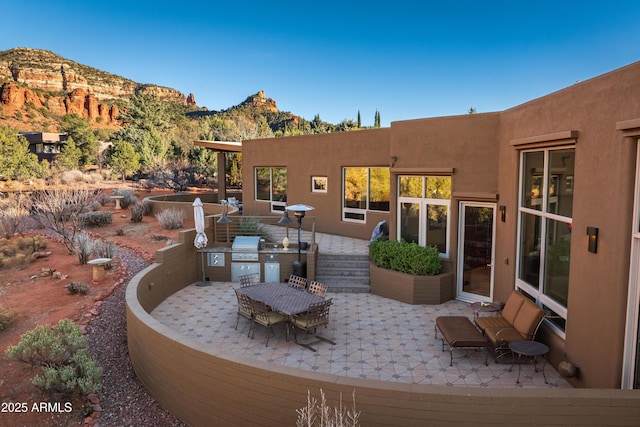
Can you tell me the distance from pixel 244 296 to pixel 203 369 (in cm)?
286

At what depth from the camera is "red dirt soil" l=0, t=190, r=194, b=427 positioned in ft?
18.7

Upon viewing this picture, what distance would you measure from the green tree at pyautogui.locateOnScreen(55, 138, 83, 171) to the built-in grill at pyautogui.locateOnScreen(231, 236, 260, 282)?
31238 millimetres

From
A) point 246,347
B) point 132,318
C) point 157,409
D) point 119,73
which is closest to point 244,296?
point 246,347

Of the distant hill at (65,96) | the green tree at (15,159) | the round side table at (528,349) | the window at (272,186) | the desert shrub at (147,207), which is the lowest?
the round side table at (528,349)

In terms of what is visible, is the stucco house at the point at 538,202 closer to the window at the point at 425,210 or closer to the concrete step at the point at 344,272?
the window at the point at 425,210

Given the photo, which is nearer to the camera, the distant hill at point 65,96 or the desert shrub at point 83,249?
the desert shrub at point 83,249

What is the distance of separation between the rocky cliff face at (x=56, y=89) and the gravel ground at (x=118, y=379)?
217 feet

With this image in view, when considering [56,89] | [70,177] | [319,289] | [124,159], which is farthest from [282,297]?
[56,89]

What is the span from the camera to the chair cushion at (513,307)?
7.16 metres

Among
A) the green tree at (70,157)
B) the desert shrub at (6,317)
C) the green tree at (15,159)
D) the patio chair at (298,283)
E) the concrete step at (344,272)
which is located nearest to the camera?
the desert shrub at (6,317)

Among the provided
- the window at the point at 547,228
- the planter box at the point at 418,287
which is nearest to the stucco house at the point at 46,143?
the planter box at the point at 418,287

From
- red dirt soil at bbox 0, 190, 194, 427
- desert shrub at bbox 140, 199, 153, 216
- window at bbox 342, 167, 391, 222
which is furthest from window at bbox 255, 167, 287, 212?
desert shrub at bbox 140, 199, 153, 216

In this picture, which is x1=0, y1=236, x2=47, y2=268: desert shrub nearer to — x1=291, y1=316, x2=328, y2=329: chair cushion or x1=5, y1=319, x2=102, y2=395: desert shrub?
x1=5, y1=319, x2=102, y2=395: desert shrub

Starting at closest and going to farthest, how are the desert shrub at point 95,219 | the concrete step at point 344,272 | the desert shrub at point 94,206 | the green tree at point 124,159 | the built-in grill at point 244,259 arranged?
the concrete step at point 344,272 < the built-in grill at point 244,259 < the desert shrub at point 95,219 < the desert shrub at point 94,206 < the green tree at point 124,159
